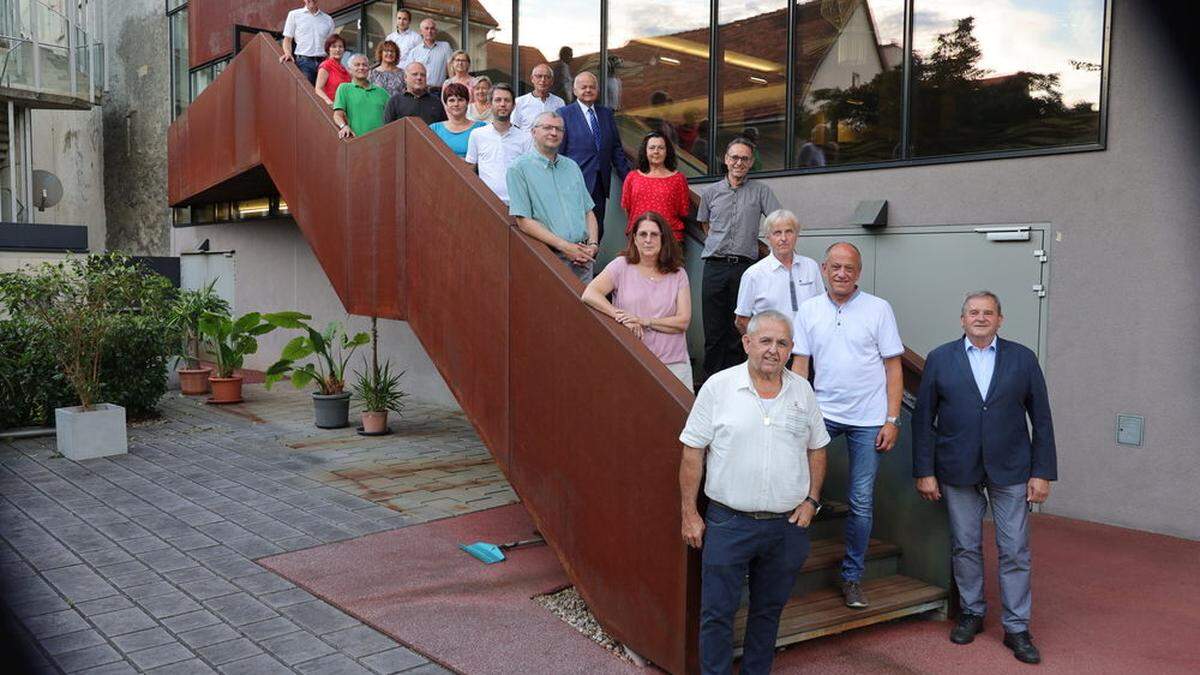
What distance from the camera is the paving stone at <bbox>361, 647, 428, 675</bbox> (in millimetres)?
4343

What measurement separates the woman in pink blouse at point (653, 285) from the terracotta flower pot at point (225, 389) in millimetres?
9726

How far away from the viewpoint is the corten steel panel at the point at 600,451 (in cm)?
423

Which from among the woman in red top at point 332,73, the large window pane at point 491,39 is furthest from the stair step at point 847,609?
the large window pane at point 491,39

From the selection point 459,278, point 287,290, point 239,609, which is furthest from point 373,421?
point 287,290

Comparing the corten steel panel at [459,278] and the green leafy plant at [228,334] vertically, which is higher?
→ the corten steel panel at [459,278]

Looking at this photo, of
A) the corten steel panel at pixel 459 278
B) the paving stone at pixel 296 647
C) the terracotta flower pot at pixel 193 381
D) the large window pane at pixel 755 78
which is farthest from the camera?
the terracotta flower pot at pixel 193 381

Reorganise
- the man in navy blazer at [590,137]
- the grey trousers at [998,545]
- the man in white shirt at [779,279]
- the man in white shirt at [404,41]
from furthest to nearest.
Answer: the man in white shirt at [404,41] < the man in navy blazer at [590,137] < the man in white shirt at [779,279] < the grey trousers at [998,545]

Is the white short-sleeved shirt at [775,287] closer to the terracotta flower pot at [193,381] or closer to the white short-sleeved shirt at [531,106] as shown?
the white short-sleeved shirt at [531,106]

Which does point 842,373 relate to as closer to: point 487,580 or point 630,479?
point 630,479

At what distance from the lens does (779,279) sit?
5.22 metres

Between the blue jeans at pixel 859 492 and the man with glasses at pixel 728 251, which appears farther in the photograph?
the man with glasses at pixel 728 251

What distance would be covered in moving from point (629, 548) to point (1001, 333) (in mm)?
4091

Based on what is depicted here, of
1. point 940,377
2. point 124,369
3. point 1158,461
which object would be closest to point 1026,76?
point 1158,461

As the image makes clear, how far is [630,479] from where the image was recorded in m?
4.48
